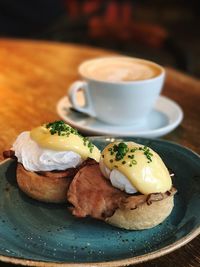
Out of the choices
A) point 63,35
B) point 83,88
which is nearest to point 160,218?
point 83,88

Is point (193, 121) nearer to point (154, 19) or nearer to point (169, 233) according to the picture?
point (169, 233)

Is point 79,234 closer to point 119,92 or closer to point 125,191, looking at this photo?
point 125,191

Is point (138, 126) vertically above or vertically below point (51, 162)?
below

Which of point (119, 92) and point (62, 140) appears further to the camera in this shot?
point (119, 92)

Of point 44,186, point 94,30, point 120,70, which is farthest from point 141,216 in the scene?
point 94,30

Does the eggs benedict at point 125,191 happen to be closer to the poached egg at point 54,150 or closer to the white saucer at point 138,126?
the poached egg at point 54,150
